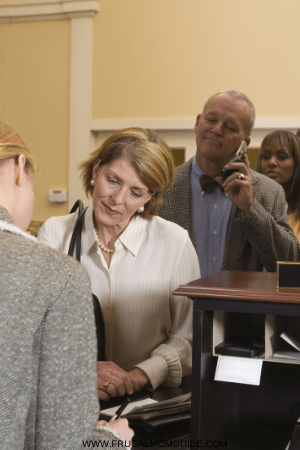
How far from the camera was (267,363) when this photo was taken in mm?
1557

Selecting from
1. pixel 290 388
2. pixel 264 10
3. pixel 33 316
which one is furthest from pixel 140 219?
pixel 264 10

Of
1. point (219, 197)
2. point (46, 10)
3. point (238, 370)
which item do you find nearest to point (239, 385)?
point (238, 370)

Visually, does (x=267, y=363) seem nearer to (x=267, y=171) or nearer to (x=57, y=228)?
(x=57, y=228)

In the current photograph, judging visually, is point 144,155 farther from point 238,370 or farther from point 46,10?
point 46,10

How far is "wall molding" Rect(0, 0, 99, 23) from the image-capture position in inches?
202

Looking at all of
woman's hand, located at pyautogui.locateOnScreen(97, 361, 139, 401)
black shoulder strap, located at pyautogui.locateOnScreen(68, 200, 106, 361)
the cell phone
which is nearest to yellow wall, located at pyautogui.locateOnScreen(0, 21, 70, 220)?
the cell phone

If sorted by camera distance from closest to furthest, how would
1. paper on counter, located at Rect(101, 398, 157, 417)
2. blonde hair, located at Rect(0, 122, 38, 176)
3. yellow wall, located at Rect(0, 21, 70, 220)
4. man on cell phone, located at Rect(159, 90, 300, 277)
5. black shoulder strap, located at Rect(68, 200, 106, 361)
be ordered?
blonde hair, located at Rect(0, 122, 38, 176)
paper on counter, located at Rect(101, 398, 157, 417)
black shoulder strap, located at Rect(68, 200, 106, 361)
man on cell phone, located at Rect(159, 90, 300, 277)
yellow wall, located at Rect(0, 21, 70, 220)

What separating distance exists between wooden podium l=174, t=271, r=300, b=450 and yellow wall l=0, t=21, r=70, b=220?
397 centimetres

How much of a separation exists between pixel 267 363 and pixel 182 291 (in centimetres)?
43

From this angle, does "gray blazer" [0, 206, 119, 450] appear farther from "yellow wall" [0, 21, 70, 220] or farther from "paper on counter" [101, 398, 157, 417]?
"yellow wall" [0, 21, 70, 220]

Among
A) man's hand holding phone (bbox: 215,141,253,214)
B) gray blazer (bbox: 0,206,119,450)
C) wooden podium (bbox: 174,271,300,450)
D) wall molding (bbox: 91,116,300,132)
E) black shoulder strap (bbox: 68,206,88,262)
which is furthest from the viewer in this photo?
wall molding (bbox: 91,116,300,132)

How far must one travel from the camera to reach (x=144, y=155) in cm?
198

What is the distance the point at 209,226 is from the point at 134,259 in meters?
0.62

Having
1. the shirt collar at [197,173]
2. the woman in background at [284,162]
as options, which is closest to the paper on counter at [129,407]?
the shirt collar at [197,173]
